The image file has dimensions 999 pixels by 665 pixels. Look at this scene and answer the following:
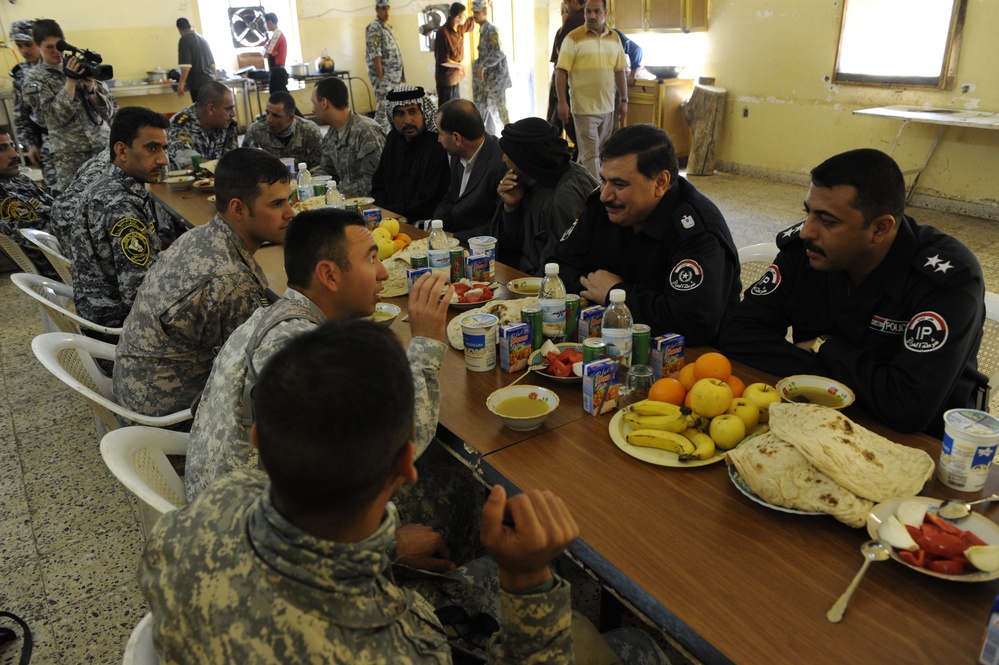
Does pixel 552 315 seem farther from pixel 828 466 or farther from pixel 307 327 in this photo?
pixel 828 466

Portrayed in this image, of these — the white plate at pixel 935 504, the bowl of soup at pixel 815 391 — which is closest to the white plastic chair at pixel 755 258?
the bowl of soup at pixel 815 391

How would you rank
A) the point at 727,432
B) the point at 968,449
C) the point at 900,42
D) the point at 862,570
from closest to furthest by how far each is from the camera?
1. the point at 862,570
2. the point at 968,449
3. the point at 727,432
4. the point at 900,42

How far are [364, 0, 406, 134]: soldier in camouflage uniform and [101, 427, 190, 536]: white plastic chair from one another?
8487 mm

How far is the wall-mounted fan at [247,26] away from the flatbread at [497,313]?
34.9ft

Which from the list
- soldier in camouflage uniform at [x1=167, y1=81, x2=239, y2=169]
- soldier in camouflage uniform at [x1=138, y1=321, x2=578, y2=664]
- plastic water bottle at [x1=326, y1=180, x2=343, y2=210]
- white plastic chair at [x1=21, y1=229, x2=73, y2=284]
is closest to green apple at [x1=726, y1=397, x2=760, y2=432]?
soldier in camouflage uniform at [x1=138, y1=321, x2=578, y2=664]

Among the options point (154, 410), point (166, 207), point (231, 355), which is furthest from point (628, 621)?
point (166, 207)

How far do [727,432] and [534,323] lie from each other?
0.71 metres

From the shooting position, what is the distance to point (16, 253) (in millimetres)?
4082

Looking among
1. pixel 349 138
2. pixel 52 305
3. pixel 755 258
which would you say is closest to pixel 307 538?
pixel 52 305

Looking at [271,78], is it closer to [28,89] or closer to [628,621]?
[28,89]

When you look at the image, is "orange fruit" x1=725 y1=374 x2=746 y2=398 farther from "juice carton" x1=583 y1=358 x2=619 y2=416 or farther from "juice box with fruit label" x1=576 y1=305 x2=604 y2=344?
"juice box with fruit label" x1=576 y1=305 x2=604 y2=344

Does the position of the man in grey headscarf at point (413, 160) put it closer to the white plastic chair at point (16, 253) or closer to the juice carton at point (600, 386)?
the white plastic chair at point (16, 253)

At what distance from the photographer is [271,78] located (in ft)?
35.0

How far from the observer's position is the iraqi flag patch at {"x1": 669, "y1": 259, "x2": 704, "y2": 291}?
7.75 ft
